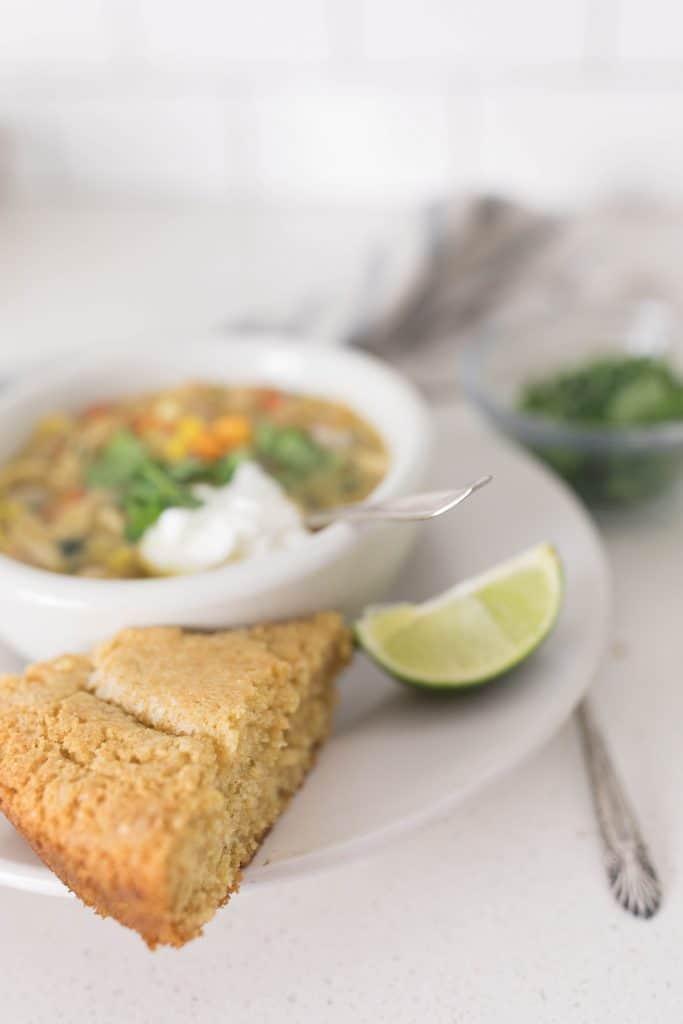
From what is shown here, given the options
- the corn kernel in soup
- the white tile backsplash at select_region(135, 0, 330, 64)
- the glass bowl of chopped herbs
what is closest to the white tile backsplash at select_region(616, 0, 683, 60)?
the white tile backsplash at select_region(135, 0, 330, 64)

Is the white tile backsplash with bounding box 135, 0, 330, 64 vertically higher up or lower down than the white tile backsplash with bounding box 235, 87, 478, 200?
higher up

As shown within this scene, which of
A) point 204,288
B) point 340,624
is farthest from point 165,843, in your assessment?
point 204,288

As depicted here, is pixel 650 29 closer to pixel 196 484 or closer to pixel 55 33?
pixel 55 33

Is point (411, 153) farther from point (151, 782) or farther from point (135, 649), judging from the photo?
point (151, 782)

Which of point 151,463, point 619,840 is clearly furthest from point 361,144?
point 619,840

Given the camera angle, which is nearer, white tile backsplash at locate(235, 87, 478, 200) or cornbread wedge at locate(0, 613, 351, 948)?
cornbread wedge at locate(0, 613, 351, 948)

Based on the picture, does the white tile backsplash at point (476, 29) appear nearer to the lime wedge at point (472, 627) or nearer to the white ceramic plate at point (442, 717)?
the white ceramic plate at point (442, 717)

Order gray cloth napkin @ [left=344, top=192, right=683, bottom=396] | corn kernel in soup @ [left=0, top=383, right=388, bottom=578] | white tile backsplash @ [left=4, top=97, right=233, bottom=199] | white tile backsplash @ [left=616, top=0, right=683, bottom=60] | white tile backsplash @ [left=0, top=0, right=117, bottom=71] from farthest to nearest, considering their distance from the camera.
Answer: white tile backsplash @ [left=4, top=97, right=233, bottom=199]
white tile backsplash @ [left=0, top=0, right=117, bottom=71]
white tile backsplash @ [left=616, top=0, right=683, bottom=60]
gray cloth napkin @ [left=344, top=192, right=683, bottom=396]
corn kernel in soup @ [left=0, top=383, right=388, bottom=578]

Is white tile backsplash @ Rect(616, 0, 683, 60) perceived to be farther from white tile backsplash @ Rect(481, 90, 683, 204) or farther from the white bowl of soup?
the white bowl of soup
